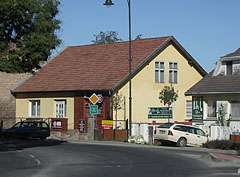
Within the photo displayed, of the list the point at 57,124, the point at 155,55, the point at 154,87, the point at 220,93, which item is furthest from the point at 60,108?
the point at 220,93

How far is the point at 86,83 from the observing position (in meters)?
43.0

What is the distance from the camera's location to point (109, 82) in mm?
41406

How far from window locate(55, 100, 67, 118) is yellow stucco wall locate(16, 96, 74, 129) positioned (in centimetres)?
31

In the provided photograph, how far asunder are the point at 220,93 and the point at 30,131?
46.3 ft

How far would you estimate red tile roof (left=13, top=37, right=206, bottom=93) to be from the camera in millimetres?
42594

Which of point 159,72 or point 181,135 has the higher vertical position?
point 159,72

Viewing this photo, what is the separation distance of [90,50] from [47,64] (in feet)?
14.4

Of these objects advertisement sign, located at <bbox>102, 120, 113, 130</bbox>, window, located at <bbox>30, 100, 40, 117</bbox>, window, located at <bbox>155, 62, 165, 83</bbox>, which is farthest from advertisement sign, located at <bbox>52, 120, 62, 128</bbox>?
window, located at <bbox>155, 62, 165, 83</bbox>

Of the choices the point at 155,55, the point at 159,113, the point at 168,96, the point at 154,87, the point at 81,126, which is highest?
the point at 155,55

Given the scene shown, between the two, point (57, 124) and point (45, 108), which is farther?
point (45, 108)

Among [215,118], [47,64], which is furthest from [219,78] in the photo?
[47,64]

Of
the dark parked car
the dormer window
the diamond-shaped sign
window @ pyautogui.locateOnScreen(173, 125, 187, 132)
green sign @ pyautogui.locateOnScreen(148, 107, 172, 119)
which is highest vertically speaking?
the dormer window

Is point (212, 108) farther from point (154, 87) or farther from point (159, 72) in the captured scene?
point (159, 72)

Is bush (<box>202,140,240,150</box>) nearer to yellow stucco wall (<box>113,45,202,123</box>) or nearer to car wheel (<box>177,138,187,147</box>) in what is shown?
car wheel (<box>177,138,187,147</box>)
